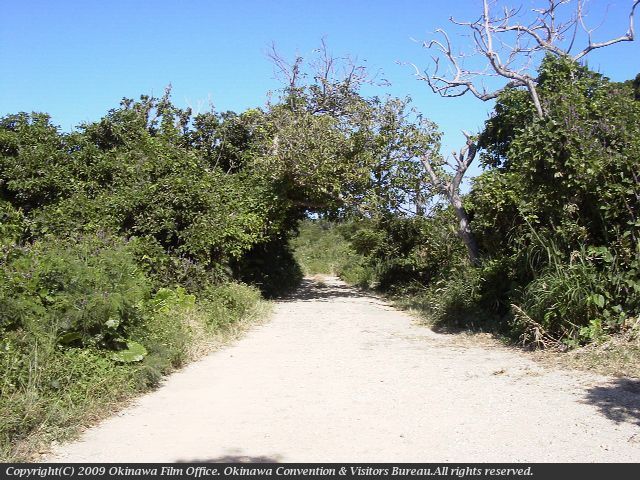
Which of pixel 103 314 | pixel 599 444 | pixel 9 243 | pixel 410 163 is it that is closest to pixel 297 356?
pixel 103 314

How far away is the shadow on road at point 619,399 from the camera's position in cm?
586

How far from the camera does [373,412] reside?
6309mm

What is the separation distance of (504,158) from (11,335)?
38.2 ft

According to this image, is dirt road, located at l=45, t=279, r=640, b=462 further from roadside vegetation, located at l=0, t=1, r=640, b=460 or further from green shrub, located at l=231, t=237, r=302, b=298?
green shrub, located at l=231, t=237, r=302, b=298

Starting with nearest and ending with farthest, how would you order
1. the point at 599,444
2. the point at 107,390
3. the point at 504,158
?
the point at 599,444 → the point at 107,390 → the point at 504,158

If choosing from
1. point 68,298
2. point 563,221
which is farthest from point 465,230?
point 68,298

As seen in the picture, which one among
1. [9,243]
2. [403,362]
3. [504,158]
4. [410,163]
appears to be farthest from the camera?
[410,163]

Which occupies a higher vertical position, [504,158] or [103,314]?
[504,158]

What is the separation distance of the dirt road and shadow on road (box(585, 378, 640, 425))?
0.03 feet

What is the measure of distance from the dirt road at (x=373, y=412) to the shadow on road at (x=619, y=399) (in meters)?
0.01

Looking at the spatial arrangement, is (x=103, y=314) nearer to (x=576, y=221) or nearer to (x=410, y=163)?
(x=576, y=221)

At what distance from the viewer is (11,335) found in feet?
18.6

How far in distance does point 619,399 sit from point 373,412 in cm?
261

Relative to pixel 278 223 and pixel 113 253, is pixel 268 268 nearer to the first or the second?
pixel 278 223
